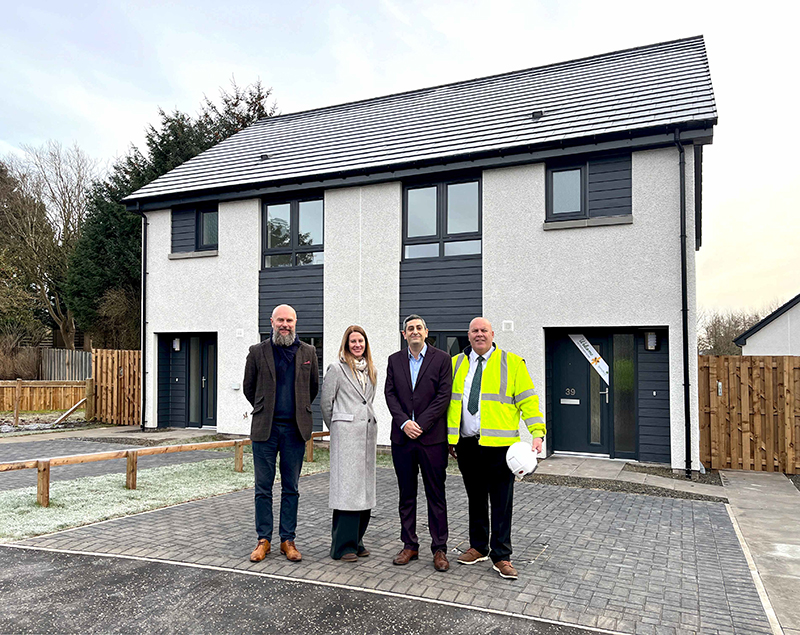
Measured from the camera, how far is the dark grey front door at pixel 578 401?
10609 millimetres

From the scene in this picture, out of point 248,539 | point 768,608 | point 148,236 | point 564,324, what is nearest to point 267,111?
point 148,236

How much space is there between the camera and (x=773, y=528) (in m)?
6.54

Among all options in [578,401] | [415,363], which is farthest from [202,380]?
[415,363]

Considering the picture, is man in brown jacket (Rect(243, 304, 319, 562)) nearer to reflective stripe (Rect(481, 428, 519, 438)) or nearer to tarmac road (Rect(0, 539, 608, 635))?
tarmac road (Rect(0, 539, 608, 635))

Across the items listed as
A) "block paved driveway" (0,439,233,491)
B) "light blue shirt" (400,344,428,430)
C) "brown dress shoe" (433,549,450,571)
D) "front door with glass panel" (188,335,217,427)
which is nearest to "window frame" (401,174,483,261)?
"block paved driveway" (0,439,233,491)

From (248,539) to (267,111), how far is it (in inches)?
1042

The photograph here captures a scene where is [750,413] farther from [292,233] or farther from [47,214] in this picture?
[47,214]

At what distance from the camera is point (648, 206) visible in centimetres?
1001

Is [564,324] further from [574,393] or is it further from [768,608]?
[768,608]

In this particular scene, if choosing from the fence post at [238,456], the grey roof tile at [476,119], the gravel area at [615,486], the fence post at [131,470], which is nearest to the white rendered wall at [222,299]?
the grey roof tile at [476,119]

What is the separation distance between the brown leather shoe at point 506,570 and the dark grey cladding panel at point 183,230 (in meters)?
11.5

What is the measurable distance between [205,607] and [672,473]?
7.65 meters

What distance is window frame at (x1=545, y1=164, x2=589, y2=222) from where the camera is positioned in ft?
34.5

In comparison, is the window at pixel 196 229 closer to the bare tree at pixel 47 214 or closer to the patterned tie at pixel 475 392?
the patterned tie at pixel 475 392
